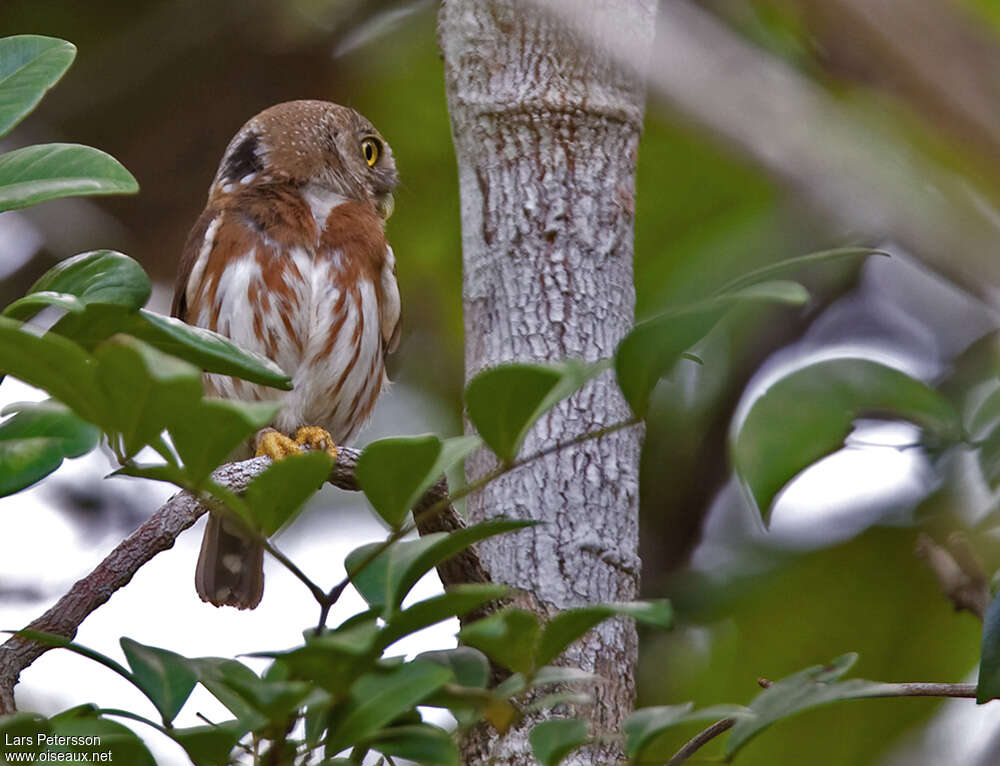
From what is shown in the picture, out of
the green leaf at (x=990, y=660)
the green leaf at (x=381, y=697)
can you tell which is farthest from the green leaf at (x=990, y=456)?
the green leaf at (x=381, y=697)

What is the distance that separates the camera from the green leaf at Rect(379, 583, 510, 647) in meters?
1.05

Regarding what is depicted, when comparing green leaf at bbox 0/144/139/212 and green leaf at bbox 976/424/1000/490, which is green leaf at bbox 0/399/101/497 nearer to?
green leaf at bbox 0/144/139/212

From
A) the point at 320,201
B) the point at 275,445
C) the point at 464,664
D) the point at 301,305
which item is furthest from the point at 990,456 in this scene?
the point at 320,201

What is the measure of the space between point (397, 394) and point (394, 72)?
3.52 ft

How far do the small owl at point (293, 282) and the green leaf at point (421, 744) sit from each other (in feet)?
6.78

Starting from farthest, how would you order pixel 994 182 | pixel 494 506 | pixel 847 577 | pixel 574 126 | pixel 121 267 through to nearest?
pixel 847 577, pixel 574 126, pixel 494 506, pixel 121 267, pixel 994 182

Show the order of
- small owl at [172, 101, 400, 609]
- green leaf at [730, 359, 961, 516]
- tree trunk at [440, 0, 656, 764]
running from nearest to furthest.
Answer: green leaf at [730, 359, 961, 516] < tree trunk at [440, 0, 656, 764] < small owl at [172, 101, 400, 609]

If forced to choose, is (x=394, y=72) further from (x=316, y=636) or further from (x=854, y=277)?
(x=316, y=636)

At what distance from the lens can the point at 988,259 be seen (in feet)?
2.86

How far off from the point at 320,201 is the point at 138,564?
2.13m

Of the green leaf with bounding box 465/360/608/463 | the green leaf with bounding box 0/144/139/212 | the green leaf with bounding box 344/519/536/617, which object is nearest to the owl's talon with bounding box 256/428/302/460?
the green leaf with bounding box 0/144/139/212

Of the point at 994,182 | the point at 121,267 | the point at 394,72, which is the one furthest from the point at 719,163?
the point at 994,182

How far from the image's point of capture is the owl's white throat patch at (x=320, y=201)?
3.52 meters

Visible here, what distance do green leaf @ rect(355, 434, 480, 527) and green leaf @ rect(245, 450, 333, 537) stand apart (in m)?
0.04
